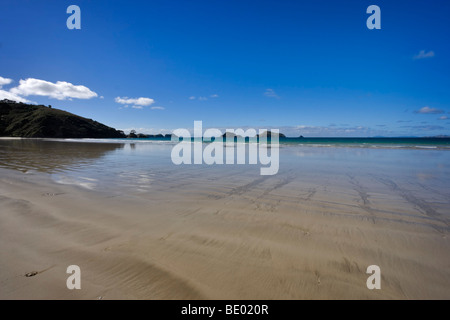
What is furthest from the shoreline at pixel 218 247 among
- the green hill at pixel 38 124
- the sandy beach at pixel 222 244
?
the green hill at pixel 38 124

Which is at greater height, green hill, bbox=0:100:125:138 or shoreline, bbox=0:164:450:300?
green hill, bbox=0:100:125:138

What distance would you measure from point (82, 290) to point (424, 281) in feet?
14.1

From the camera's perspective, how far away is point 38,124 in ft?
234

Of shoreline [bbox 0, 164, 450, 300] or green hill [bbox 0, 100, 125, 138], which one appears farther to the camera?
green hill [bbox 0, 100, 125, 138]

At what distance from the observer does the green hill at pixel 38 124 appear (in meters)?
69.3

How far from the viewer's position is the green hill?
69262 millimetres

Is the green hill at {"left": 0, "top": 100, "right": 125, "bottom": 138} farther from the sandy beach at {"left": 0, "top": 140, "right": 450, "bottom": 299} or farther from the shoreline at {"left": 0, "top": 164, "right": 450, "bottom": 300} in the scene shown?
the shoreline at {"left": 0, "top": 164, "right": 450, "bottom": 300}

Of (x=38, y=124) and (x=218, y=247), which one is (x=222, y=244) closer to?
(x=218, y=247)

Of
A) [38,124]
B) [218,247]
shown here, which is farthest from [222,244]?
[38,124]

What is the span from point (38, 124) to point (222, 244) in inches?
3771

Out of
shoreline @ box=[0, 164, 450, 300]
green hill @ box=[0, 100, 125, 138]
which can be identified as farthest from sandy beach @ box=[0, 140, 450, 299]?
green hill @ box=[0, 100, 125, 138]

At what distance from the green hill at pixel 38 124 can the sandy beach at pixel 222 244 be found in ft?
284

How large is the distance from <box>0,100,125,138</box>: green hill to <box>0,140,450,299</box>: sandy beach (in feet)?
284

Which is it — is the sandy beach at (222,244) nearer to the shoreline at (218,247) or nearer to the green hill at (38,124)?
the shoreline at (218,247)
